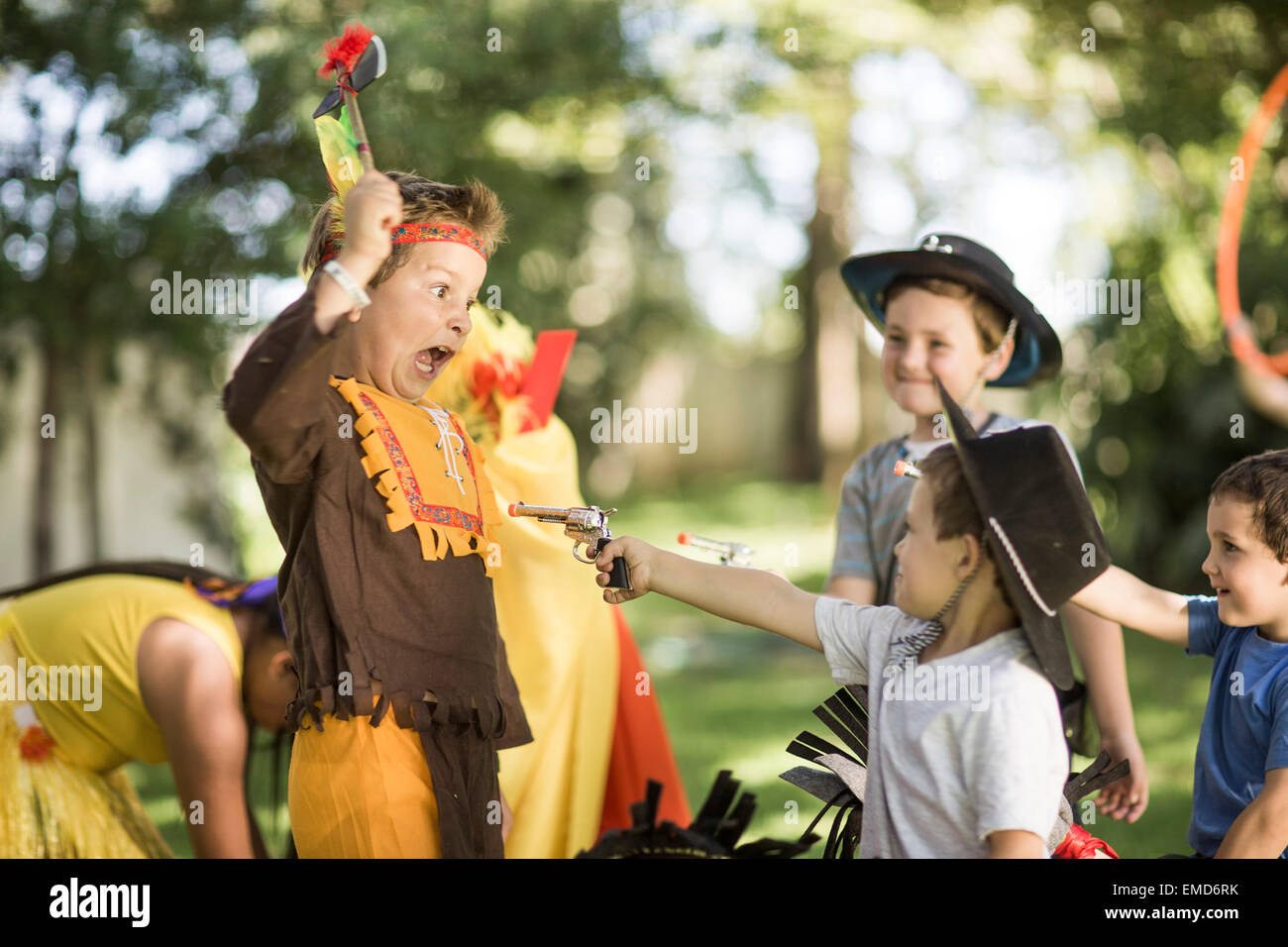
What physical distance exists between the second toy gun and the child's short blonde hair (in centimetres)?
52

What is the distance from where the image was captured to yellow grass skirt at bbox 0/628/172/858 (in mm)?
3023

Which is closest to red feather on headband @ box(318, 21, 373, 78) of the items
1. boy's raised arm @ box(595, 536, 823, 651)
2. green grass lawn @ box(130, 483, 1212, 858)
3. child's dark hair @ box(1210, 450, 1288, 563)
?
boy's raised arm @ box(595, 536, 823, 651)

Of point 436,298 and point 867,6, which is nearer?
point 436,298

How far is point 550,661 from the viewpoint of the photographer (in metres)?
3.39

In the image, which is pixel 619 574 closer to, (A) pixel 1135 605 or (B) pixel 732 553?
(B) pixel 732 553

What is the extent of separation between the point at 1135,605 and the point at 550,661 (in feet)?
5.21

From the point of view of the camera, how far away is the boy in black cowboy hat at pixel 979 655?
1880 millimetres

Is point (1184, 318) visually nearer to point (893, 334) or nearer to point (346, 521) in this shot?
point (893, 334)

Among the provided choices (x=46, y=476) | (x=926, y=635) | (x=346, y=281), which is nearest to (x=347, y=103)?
(x=346, y=281)

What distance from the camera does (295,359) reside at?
1.87 meters

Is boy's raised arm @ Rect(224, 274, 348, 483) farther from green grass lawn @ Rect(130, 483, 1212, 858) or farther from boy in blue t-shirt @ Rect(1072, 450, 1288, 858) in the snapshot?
green grass lawn @ Rect(130, 483, 1212, 858)

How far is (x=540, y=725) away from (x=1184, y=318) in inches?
259

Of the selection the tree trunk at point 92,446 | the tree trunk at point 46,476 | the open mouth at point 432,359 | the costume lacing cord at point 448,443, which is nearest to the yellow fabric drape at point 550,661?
the costume lacing cord at point 448,443
